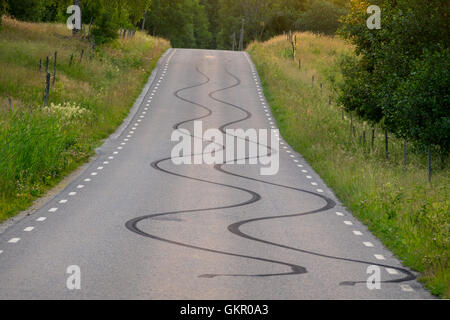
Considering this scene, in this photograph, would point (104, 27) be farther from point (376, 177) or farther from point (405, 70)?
point (376, 177)

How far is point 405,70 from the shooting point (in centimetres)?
2008

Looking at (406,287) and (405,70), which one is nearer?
(406,287)

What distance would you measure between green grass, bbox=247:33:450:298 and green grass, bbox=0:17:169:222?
7257 millimetres

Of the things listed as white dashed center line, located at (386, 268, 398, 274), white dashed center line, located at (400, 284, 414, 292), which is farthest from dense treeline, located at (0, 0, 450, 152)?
white dashed center line, located at (400, 284, 414, 292)

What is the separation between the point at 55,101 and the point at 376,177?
1688 cm

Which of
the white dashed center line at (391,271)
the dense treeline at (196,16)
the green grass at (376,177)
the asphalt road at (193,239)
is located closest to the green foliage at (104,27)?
the dense treeline at (196,16)

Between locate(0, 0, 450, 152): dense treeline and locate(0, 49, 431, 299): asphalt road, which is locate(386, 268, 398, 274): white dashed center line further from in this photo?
locate(0, 0, 450, 152): dense treeline

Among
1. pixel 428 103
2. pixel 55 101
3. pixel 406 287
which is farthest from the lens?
pixel 55 101

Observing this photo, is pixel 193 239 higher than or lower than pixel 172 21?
lower

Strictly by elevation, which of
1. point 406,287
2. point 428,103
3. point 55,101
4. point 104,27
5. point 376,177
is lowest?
point 406,287

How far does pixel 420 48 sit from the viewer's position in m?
20.1

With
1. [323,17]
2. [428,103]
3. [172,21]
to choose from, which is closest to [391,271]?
[428,103]
